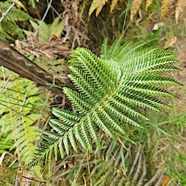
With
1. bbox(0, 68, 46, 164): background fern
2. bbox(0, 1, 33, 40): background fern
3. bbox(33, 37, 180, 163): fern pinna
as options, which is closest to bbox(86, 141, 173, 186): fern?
bbox(0, 68, 46, 164): background fern

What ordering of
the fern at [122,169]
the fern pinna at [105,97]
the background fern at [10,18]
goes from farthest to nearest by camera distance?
the fern at [122,169] → the background fern at [10,18] → the fern pinna at [105,97]

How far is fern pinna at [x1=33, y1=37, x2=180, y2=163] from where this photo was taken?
1.53 m

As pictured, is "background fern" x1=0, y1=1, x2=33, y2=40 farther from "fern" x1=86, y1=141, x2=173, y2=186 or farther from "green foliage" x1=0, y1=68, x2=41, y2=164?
"fern" x1=86, y1=141, x2=173, y2=186

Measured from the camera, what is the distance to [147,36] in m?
2.42

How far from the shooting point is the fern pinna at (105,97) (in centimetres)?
153

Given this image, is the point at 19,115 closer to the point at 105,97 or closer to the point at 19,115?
the point at 19,115

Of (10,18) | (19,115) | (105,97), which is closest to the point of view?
(105,97)

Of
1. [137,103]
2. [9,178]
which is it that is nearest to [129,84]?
[137,103]

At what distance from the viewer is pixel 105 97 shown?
160cm

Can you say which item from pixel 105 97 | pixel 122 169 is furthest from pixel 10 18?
pixel 122 169

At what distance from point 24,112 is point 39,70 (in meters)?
0.53

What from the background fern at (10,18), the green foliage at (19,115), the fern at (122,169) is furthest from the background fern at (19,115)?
the fern at (122,169)

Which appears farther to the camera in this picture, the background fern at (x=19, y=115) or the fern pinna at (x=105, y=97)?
the background fern at (x=19, y=115)

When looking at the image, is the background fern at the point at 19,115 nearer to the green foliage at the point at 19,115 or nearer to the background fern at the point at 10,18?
the green foliage at the point at 19,115
